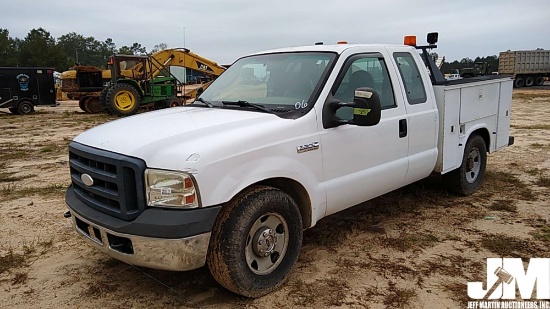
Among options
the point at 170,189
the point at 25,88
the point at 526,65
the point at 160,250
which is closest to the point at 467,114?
the point at 170,189

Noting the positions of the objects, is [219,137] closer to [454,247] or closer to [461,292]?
[461,292]

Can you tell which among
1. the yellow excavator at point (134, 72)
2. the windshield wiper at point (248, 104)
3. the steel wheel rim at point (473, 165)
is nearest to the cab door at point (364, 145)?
the windshield wiper at point (248, 104)

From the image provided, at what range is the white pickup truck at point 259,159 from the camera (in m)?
2.82

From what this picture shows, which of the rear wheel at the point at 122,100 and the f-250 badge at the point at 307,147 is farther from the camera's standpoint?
the rear wheel at the point at 122,100

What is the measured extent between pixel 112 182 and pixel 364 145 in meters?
2.14

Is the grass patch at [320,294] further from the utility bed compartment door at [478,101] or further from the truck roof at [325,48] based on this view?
the utility bed compartment door at [478,101]

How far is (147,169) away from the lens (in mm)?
2818

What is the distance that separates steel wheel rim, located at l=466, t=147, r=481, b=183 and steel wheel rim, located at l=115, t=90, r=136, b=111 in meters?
14.2

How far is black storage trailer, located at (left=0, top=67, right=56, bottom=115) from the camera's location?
18203 millimetres

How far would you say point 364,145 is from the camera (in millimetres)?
3898

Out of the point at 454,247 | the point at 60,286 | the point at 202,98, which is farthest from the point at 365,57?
the point at 60,286

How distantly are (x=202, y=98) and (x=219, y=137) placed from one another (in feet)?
4.88

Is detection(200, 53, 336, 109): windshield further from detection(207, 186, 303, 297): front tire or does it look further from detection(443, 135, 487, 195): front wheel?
detection(443, 135, 487, 195): front wheel

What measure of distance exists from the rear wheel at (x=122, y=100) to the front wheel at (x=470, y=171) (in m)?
13.9
